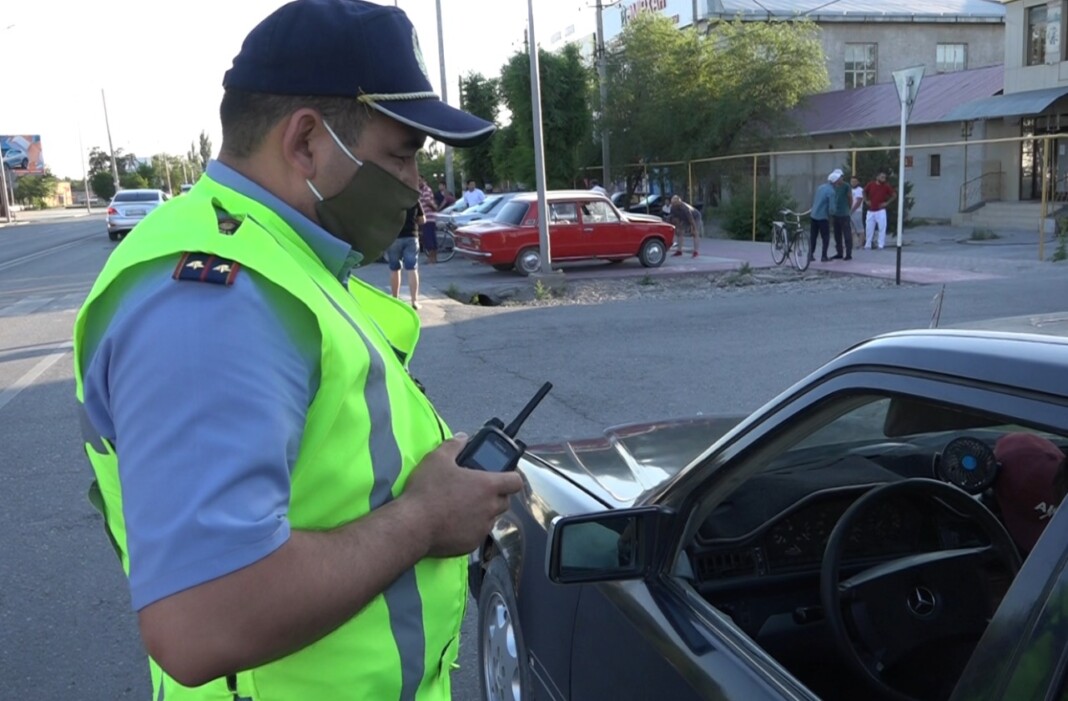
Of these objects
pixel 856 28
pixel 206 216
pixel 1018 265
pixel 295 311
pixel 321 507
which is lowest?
pixel 1018 265

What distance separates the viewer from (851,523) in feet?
7.44

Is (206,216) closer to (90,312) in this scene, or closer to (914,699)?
(90,312)

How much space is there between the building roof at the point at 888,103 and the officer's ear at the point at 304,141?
33.8m

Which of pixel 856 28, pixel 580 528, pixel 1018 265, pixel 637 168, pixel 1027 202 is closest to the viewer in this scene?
pixel 580 528

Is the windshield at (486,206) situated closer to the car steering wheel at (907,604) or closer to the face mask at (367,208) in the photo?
the car steering wheel at (907,604)

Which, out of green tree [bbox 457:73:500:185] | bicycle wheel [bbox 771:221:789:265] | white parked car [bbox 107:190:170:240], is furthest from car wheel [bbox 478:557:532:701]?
green tree [bbox 457:73:500:185]

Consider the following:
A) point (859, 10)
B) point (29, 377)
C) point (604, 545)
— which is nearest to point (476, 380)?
point (29, 377)

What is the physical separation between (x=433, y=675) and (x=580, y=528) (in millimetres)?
640

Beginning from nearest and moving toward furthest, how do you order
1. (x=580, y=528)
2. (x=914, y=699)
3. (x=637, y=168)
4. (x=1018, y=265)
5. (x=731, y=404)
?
1. (x=914, y=699)
2. (x=580, y=528)
3. (x=731, y=404)
4. (x=1018, y=265)
5. (x=637, y=168)

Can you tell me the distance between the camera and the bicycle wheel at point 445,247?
22.7m

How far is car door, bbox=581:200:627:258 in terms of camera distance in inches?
741

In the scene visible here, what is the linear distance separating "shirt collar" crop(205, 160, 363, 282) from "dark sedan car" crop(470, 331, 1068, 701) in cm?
84

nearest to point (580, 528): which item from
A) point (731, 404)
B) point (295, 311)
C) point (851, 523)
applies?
point (851, 523)

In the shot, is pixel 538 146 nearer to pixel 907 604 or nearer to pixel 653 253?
pixel 653 253
